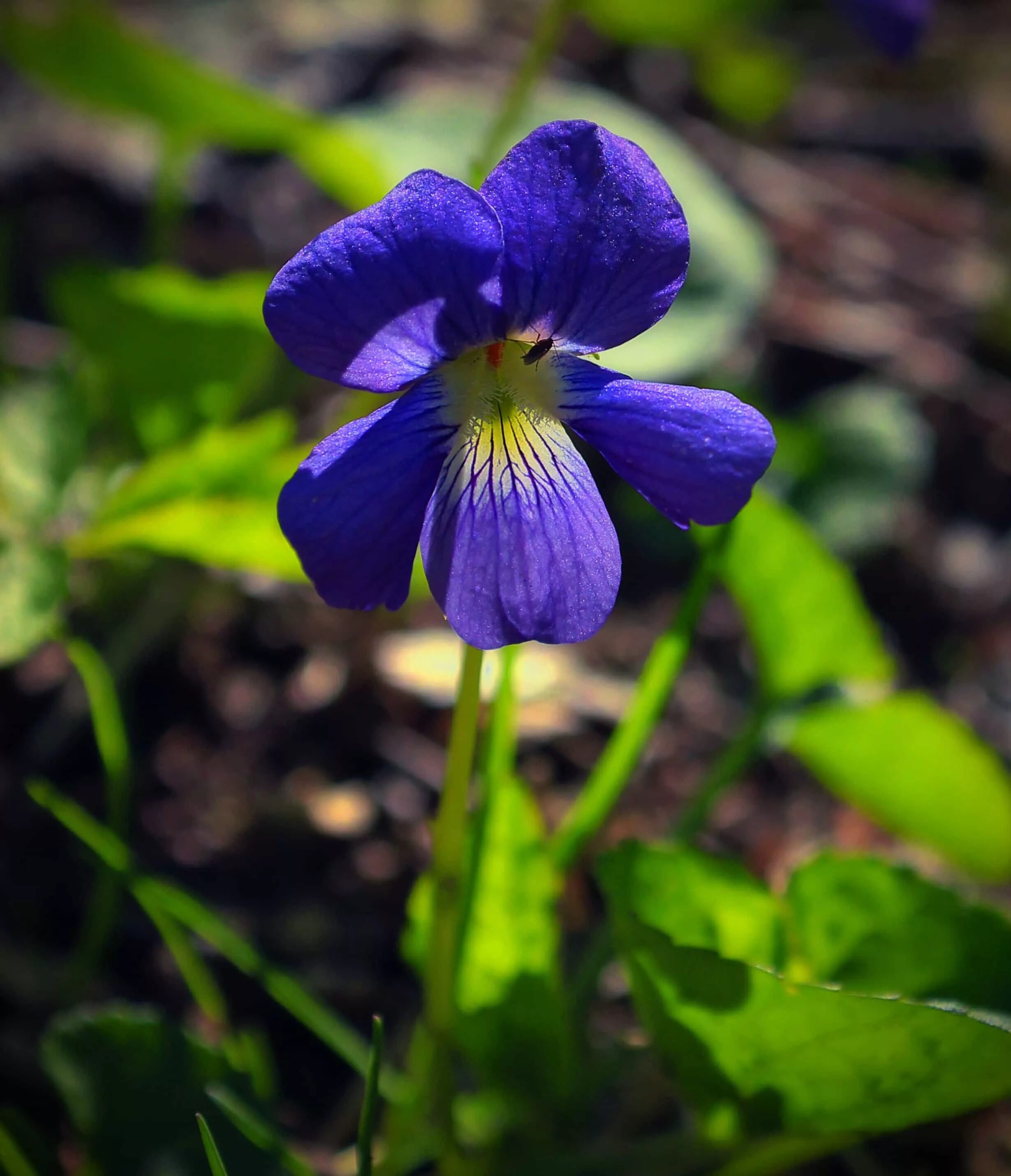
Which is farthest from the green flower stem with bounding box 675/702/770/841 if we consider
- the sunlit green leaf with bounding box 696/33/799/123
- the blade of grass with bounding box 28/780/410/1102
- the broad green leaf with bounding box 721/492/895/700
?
the sunlit green leaf with bounding box 696/33/799/123

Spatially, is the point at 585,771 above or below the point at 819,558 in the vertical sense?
below

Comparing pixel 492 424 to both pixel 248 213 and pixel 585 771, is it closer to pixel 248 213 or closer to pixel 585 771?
pixel 585 771

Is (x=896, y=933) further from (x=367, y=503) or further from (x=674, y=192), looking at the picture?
(x=674, y=192)

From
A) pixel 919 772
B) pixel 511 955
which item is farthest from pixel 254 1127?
pixel 919 772

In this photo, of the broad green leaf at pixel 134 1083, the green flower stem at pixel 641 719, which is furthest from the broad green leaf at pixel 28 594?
the green flower stem at pixel 641 719

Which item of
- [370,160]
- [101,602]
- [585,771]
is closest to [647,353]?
[370,160]

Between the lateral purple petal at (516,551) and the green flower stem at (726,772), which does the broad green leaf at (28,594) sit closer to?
the lateral purple petal at (516,551)
